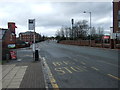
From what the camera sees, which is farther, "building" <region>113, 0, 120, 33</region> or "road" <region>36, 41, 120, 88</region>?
"building" <region>113, 0, 120, 33</region>

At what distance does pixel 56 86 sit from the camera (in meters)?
7.41

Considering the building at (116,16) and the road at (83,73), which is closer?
the road at (83,73)

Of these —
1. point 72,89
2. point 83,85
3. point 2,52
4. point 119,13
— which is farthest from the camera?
point 119,13

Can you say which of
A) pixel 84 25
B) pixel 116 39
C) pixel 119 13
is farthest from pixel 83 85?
pixel 84 25

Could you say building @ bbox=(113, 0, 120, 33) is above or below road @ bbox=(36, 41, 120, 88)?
above

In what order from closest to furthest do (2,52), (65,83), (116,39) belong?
(65,83), (2,52), (116,39)

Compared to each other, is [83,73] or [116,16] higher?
[116,16]

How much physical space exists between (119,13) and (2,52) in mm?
41330

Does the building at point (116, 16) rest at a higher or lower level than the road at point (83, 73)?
higher

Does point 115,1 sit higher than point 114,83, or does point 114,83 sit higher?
point 115,1

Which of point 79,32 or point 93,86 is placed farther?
point 79,32

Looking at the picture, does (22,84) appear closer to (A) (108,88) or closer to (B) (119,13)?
(A) (108,88)

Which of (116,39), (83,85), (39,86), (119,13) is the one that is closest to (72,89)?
(83,85)

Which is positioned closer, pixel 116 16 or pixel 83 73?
pixel 83 73
